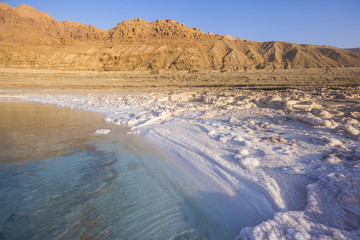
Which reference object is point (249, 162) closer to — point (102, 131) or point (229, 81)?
point (102, 131)

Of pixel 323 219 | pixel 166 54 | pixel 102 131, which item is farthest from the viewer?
pixel 166 54

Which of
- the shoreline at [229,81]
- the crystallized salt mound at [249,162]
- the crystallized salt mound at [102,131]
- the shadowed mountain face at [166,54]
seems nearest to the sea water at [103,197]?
the crystallized salt mound at [249,162]

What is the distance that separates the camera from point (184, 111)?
5258 mm

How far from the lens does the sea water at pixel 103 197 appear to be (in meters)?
1.50

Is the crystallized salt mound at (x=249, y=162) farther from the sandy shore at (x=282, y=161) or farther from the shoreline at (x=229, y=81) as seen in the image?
the shoreline at (x=229, y=81)

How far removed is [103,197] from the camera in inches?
73.7

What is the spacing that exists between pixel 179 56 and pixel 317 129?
32.3m

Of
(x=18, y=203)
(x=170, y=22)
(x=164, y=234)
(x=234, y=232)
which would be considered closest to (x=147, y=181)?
(x=164, y=234)

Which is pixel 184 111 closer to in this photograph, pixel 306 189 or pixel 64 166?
pixel 64 166

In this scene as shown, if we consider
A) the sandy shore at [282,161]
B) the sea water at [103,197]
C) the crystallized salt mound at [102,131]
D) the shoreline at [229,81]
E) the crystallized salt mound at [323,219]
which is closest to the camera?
the crystallized salt mound at [323,219]

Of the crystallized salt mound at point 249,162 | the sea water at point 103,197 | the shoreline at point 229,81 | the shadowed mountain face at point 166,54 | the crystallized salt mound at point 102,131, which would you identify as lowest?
the sea water at point 103,197

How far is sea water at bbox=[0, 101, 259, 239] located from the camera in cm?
150

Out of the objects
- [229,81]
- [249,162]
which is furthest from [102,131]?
[229,81]

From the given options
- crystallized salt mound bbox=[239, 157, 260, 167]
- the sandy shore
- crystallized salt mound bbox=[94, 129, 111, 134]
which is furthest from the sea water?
crystallized salt mound bbox=[94, 129, 111, 134]
